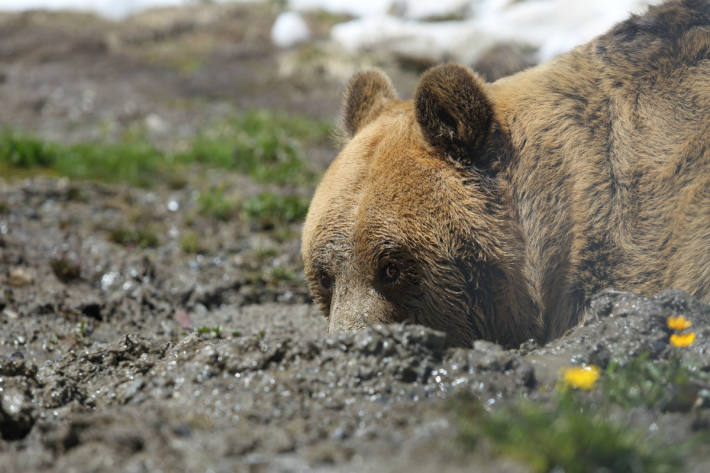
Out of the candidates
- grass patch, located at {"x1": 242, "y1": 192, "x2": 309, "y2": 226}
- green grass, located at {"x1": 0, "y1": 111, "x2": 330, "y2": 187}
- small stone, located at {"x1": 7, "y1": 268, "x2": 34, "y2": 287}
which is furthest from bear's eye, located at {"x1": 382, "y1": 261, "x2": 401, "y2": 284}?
green grass, located at {"x1": 0, "y1": 111, "x2": 330, "y2": 187}

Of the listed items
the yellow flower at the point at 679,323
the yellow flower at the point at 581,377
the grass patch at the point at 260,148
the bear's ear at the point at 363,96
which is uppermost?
the bear's ear at the point at 363,96

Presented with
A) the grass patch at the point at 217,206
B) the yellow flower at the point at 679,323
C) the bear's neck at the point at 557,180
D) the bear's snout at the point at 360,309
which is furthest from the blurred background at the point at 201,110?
the yellow flower at the point at 679,323

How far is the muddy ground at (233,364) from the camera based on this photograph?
186 cm

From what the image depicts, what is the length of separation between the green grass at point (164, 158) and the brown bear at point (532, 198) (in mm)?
4114

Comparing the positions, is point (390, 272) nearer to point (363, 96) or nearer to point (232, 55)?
point (363, 96)

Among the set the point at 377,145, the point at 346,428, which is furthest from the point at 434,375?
the point at 377,145

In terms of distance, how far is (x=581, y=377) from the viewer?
→ 7.02 feet

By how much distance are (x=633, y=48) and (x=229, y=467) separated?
2629 millimetres

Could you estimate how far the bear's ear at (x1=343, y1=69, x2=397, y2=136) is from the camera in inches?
152

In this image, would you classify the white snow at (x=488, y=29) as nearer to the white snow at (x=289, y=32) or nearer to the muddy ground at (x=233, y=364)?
the white snow at (x=289, y=32)

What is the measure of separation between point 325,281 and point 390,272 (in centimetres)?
40

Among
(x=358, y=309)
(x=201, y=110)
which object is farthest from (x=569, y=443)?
(x=201, y=110)

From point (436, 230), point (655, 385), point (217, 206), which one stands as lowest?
point (655, 385)

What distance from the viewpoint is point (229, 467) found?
5.76 feet
